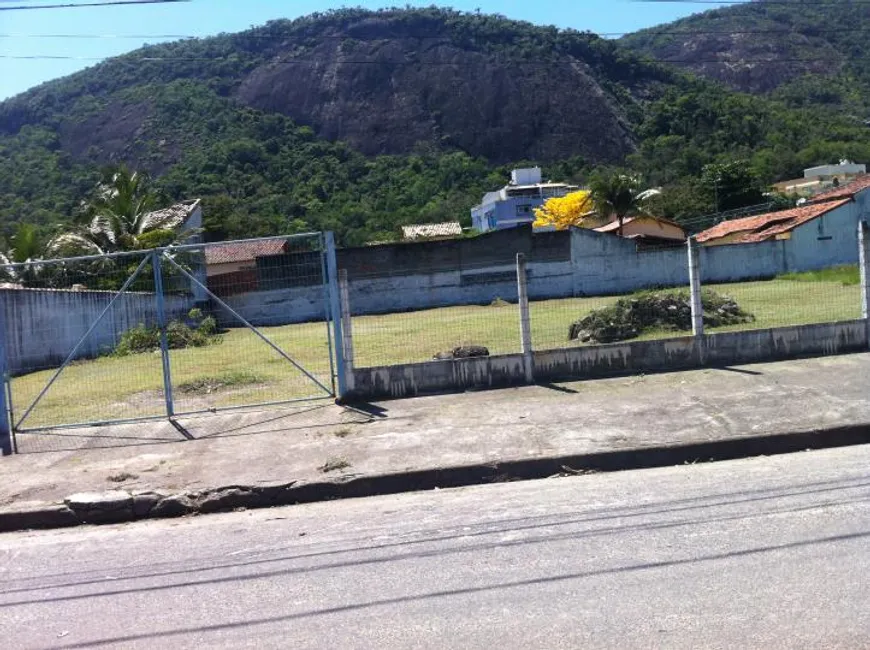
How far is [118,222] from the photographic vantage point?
3503 cm

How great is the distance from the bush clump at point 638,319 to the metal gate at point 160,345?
4.90 meters

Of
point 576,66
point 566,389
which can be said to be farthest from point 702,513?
point 576,66

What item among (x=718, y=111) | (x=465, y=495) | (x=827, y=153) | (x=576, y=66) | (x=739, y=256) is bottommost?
(x=465, y=495)

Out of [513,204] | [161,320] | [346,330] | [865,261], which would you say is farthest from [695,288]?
[513,204]

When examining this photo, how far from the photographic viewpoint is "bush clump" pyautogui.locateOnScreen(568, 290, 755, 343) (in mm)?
14984

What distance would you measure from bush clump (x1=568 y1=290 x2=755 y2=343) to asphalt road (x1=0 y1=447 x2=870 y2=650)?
7976 mm

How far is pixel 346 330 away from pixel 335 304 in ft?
1.19

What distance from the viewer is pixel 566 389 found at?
10461mm

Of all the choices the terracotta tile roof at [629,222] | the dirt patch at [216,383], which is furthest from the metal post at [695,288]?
the terracotta tile roof at [629,222]

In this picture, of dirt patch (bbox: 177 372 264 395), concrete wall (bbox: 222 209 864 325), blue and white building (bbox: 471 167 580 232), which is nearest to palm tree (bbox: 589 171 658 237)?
concrete wall (bbox: 222 209 864 325)

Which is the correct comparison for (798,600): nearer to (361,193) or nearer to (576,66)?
(361,193)

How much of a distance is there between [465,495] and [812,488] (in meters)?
2.79

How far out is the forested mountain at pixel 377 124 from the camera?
80.3 metres

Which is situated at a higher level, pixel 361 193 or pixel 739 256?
pixel 361 193
